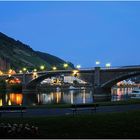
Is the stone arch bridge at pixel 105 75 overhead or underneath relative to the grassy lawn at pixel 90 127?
overhead

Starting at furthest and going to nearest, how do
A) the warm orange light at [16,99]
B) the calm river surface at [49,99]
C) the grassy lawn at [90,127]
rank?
the calm river surface at [49,99]
the warm orange light at [16,99]
the grassy lawn at [90,127]

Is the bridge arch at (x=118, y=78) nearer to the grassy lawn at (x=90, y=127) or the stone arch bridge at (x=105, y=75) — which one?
the stone arch bridge at (x=105, y=75)

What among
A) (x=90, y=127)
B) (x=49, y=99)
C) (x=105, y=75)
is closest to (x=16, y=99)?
(x=49, y=99)

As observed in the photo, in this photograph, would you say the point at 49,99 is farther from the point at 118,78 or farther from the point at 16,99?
the point at 118,78

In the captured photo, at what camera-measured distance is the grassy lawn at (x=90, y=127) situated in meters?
18.2

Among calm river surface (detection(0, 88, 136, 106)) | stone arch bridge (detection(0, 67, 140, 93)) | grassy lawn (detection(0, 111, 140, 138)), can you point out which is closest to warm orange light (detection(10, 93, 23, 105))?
calm river surface (detection(0, 88, 136, 106))

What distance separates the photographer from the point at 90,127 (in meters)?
20.0

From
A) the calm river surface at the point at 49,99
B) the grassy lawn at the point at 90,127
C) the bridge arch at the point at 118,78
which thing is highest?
the bridge arch at the point at 118,78

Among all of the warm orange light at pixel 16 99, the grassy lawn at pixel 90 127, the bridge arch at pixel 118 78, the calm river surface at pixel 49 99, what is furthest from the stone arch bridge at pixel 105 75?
the grassy lawn at pixel 90 127

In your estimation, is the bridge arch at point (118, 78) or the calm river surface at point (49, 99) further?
the bridge arch at point (118, 78)

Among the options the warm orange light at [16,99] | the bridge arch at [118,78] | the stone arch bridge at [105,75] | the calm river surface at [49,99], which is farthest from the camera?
the bridge arch at [118,78]

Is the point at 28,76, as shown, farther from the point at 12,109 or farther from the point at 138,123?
the point at 138,123

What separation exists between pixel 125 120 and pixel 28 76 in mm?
123161

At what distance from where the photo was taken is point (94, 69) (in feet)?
348
